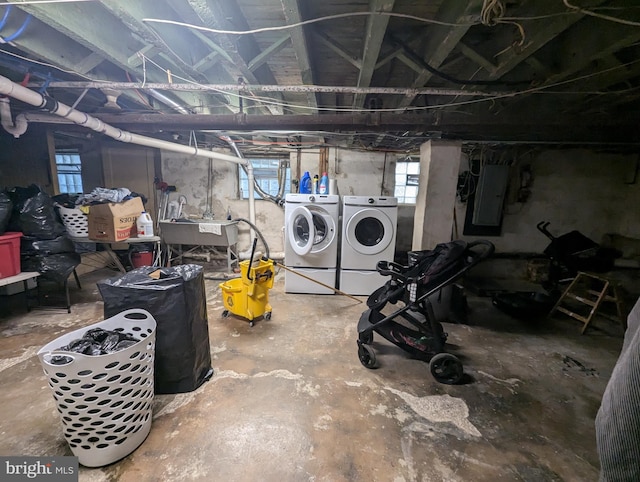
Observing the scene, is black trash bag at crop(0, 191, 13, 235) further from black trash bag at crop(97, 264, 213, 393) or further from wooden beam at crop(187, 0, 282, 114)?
wooden beam at crop(187, 0, 282, 114)

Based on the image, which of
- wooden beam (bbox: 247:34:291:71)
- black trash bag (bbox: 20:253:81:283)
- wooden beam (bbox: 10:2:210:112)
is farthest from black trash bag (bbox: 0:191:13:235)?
wooden beam (bbox: 247:34:291:71)

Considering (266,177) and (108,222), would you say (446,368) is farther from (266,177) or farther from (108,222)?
(266,177)

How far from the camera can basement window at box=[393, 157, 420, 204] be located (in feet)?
14.7

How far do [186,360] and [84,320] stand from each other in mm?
1776

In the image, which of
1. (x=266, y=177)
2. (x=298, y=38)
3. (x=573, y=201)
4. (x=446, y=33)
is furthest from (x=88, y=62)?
(x=573, y=201)

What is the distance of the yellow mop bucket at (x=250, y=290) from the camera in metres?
2.46

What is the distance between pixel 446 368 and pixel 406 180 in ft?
11.0

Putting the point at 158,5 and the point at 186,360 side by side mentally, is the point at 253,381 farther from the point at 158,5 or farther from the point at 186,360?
the point at 158,5

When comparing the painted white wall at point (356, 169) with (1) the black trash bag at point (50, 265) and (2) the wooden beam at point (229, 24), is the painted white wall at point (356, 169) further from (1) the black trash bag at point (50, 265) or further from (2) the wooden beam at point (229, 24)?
(1) the black trash bag at point (50, 265)

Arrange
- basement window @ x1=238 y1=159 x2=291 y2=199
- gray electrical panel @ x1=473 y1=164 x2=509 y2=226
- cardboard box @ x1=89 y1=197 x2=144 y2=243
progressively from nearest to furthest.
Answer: cardboard box @ x1=89 y1=197 x2=144 y2=243
gray electrical panel @ x1=473 y1=164 x2=509 y2=226
basement window @ x1=238 y1=159 x2=291 y2=199

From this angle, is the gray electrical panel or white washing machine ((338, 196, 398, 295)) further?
the gray electrical panel

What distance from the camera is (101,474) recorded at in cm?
121

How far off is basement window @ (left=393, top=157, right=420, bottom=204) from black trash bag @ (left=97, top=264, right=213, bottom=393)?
376cm

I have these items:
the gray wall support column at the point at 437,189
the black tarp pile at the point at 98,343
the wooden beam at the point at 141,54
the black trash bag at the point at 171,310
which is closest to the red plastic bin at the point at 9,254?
the black trash bag at the point at 171,310
